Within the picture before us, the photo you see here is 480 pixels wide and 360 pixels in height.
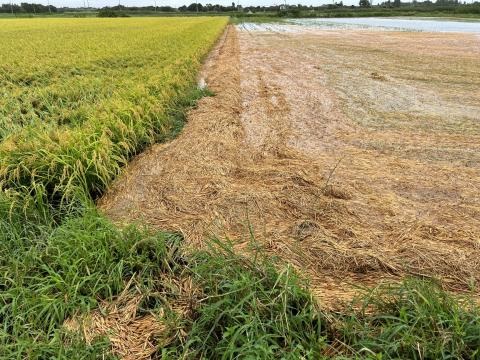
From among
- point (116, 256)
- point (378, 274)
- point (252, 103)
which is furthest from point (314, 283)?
point (252, 103)

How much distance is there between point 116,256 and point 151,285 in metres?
0.37

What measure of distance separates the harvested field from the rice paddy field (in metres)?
0.02

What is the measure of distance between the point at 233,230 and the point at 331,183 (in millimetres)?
1270

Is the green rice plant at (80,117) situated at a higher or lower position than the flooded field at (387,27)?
higher

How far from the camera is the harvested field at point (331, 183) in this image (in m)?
2.73

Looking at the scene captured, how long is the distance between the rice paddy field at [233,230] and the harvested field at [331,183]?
20 mm

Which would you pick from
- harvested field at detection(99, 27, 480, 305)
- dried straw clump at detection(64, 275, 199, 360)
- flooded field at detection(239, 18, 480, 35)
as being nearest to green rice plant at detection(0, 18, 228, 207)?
harvested field at detection(99, 27, 480, 305)

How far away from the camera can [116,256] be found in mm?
2668

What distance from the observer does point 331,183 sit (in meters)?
3.84

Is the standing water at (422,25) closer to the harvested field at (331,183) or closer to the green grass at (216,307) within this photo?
the harvested field at (331,183)

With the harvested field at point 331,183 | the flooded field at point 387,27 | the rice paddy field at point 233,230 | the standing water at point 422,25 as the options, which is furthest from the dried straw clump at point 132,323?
the standing water at point 422,25

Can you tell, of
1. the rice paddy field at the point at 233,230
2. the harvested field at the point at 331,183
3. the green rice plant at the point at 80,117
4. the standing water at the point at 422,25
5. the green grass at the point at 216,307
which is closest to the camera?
the green grass at the point at 216,307

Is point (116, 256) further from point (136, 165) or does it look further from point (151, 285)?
point (136, 165)

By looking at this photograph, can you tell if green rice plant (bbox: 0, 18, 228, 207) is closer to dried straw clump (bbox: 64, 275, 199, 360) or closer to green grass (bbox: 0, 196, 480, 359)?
green grass (bbox: 0, 196, 480, 359)
